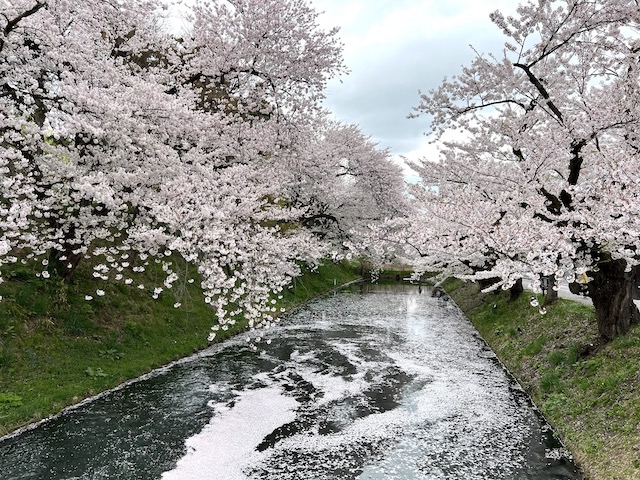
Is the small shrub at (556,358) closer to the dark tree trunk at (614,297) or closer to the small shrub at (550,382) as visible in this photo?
the small shrub at (550,382)

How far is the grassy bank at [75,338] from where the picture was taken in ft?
42.6

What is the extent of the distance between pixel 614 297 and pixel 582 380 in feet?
8.89

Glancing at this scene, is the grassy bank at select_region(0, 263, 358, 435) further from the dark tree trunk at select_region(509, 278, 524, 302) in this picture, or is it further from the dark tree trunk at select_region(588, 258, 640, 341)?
the dark tree trunk at select_region(509, 278, 524, 302)

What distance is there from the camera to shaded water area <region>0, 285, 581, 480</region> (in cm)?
1026

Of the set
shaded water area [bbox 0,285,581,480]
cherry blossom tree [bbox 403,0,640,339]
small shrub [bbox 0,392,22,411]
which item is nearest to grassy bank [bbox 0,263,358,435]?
small shrub [bbox 0,392,22,411]

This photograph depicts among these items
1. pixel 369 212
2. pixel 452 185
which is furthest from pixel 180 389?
pixel 369 212

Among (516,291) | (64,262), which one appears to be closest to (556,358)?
(516,291)

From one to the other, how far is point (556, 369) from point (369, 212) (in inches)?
956

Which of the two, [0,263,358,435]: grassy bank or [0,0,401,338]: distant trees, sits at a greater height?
[0,0,401,338]: distant trees

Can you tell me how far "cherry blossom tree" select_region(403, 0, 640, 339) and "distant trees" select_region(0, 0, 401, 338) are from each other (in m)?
6.66

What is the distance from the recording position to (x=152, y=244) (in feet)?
49.0

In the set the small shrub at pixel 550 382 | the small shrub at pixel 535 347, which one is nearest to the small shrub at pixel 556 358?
the small shrub at pixel 550 382

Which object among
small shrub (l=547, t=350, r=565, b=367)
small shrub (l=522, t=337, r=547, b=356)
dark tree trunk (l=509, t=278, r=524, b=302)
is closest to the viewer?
small shrub (l=547, t=350, r=565, b=367)

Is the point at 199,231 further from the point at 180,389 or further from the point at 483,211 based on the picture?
the point at 483,211
